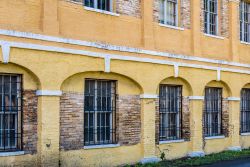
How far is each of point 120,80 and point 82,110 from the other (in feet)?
6.48

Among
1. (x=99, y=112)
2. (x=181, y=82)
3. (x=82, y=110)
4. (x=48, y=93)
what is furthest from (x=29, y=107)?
(x=181, y=82)

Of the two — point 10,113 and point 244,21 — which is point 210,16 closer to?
point 244,21

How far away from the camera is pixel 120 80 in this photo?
1494cm

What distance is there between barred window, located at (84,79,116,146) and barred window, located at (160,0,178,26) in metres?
3.70

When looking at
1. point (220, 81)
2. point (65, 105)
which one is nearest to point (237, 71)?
point (220, 81)

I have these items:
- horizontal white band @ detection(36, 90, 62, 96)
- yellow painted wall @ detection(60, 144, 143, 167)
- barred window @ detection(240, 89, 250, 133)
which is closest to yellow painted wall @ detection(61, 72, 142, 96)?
horizontal white band @ detection(36, 90, 62, 96)

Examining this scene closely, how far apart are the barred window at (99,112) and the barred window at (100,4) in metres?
2.40

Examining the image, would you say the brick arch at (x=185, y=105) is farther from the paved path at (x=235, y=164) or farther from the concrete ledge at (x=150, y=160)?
the concrete ledge at (x=150, y=160)

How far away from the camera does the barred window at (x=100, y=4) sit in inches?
558

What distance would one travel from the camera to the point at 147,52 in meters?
15.6

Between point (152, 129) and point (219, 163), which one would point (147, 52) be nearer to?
point (152, 129)

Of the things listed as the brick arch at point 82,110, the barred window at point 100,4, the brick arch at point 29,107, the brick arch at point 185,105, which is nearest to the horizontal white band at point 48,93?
the brick arch at point 29,107

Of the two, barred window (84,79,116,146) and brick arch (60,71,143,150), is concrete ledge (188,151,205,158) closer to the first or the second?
brick arch (60,71,143,150)

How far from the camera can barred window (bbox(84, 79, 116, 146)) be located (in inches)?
551
